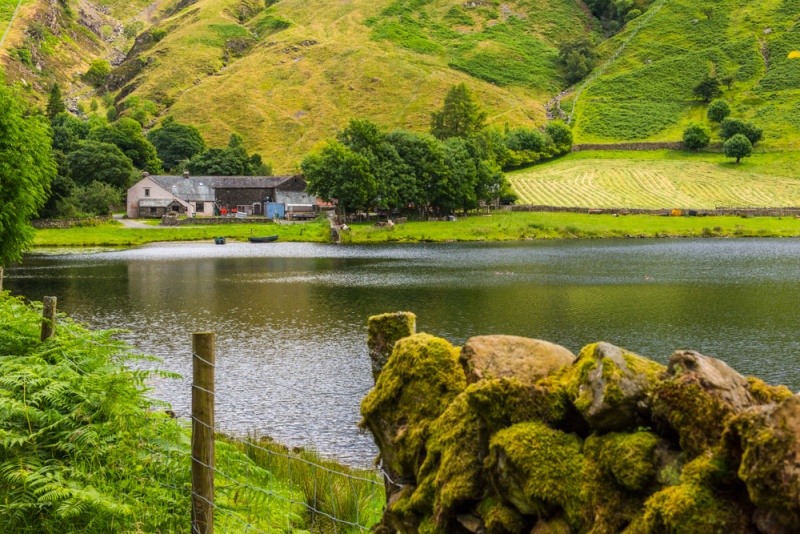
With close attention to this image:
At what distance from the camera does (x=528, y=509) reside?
5051 millimetres

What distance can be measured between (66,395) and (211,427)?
322 cm

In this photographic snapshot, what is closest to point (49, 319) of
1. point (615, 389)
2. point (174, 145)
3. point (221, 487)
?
point (221, 487)

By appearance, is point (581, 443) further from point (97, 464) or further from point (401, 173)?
point (401, 173)

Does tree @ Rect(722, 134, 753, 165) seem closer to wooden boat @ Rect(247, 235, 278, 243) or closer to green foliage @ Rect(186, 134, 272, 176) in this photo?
wooden boat @ Rect(247, 235, 278, 243)

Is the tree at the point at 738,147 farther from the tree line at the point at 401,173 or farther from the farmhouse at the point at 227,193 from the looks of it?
the farmhouse at the point at 227,193

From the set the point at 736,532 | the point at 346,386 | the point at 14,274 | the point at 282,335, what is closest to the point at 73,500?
the point at 736,532

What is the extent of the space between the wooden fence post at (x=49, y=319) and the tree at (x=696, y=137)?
16942 centimetres

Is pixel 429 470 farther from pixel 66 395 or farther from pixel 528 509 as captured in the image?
pixel 66 395

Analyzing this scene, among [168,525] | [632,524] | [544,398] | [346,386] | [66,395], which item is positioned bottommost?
[346,386]

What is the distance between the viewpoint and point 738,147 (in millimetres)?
150125

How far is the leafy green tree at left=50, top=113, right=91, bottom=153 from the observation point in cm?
13988

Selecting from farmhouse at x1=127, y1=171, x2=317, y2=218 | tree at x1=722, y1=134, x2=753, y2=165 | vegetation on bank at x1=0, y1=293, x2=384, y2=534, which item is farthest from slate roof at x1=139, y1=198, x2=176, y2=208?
vegetation on bank at x1=0, y1=293, x2=384, y2=534

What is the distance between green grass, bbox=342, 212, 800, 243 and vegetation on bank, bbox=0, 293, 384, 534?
293ft

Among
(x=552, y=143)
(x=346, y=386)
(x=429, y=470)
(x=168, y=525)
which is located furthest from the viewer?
(x=552, y=143)
